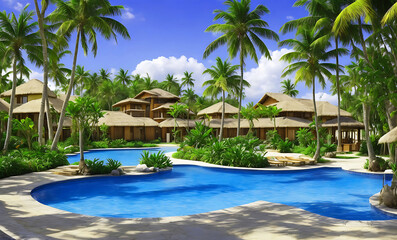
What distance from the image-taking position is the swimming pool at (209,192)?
9.16 metres

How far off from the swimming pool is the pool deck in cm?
186

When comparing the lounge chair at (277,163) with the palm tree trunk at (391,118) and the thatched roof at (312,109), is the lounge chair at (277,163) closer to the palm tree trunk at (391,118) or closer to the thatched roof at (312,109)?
the palm tree trunk at (391,118)

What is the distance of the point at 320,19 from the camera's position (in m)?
16.9

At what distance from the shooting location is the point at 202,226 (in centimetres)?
615

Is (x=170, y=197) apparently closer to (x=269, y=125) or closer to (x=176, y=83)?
(x=269, y=125)

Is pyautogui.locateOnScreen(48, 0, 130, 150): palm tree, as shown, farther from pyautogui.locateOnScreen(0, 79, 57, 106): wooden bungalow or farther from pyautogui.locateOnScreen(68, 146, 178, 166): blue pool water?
pyautogui.locateOnScreen(0, 79, 57, 106): wooden bungalow

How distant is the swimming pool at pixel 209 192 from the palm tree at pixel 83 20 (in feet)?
30.5

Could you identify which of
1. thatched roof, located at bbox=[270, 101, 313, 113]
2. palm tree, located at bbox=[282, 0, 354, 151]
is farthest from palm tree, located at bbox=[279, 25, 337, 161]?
thatched roof, located at bbox=[270, 101, 313, 113]

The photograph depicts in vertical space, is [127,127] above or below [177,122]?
below

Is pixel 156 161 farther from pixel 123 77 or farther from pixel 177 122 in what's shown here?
pixel 123 77

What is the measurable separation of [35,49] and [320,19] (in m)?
18.0

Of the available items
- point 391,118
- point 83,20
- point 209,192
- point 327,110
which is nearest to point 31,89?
point 83,20

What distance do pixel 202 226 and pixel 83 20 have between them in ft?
59.0

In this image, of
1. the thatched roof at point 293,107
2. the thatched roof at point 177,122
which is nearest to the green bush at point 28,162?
the thatched roof at point 177,122
